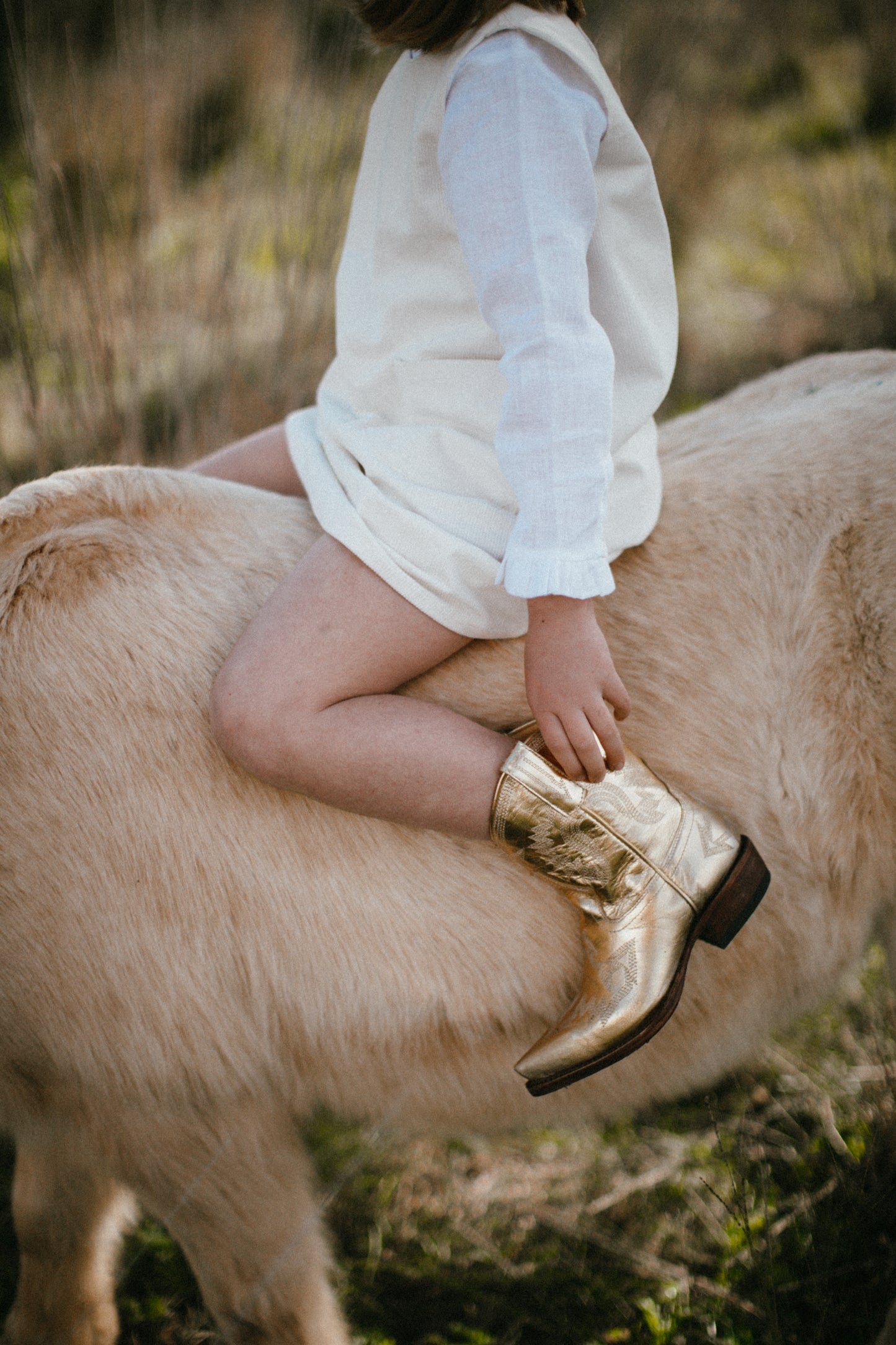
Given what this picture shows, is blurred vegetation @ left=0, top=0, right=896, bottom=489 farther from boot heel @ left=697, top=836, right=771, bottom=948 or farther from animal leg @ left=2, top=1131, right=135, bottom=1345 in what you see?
animal leg @ left=2, top=1131, right=135, bottom=1345

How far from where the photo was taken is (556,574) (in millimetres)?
959

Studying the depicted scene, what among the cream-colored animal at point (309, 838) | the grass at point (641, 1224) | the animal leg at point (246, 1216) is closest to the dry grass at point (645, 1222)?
the grass at point (641, 1224)

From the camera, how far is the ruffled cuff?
0.96m

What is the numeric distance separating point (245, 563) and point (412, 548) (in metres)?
0.30

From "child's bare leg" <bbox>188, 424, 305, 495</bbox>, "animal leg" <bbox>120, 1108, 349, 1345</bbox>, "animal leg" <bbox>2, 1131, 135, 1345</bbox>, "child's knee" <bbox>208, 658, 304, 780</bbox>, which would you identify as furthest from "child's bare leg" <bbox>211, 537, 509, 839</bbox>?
"animal leg" <bbox>2, 1131, 135, 1345</bbox>

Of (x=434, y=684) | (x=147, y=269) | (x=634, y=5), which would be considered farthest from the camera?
(x=634, y=5)

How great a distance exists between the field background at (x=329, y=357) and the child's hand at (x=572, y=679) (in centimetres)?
71

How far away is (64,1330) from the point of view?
5.04 ft

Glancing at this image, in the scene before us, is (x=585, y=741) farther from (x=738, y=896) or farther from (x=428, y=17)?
(x=428, y=17)

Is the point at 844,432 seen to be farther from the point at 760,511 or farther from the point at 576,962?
the point at 576,962

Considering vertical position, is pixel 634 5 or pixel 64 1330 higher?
pixel 634 5

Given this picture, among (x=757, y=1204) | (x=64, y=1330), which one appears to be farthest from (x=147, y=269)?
(x=757, y=1204)

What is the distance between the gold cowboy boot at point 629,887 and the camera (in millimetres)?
1071

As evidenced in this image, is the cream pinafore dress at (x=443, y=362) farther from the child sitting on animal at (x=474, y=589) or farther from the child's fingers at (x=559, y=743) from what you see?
the child's fingers at (x=559, y=743)
